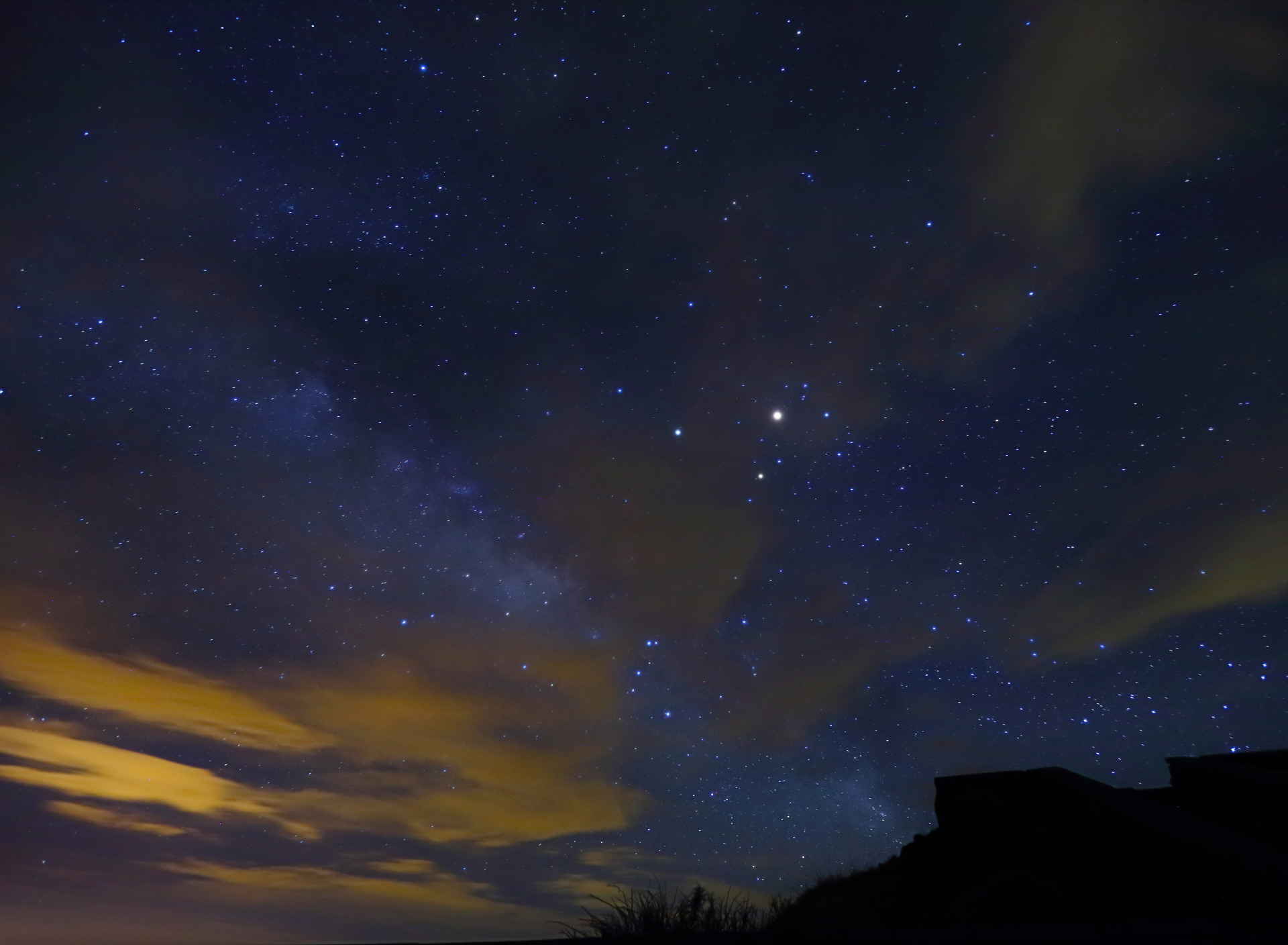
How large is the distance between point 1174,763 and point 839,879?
4.60 metres

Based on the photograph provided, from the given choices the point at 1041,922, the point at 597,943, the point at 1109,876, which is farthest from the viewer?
the point at 597,943

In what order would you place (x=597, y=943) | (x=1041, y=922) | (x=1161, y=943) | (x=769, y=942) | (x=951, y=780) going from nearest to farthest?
(x=1161, y=943), (x=1041, y=922), (x=769, y=942), (x=597, y=943), (x=951, y=780)

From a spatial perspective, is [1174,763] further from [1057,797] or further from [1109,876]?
[1109,876]

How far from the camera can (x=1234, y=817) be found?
621cm

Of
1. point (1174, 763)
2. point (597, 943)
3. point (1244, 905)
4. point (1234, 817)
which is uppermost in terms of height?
point (1174, 763)

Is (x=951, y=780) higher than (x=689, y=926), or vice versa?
(x=951, y=780)

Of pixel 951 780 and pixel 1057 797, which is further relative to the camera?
pixel 951 780

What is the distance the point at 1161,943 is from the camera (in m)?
3.66

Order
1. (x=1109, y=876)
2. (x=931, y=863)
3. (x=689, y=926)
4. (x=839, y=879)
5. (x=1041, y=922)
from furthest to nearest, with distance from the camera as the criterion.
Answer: (x=839, y=879), (x=931, y=863), (x=689, y=926), (x=1109, y=876), (x=1041, y=922)

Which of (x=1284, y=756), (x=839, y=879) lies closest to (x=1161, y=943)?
(x=1284, y=756)

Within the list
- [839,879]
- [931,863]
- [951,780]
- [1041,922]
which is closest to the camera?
[1041,922]

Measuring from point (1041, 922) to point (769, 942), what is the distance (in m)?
1.70

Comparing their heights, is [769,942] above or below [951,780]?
below

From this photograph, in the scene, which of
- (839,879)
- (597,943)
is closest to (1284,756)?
(839,879)
